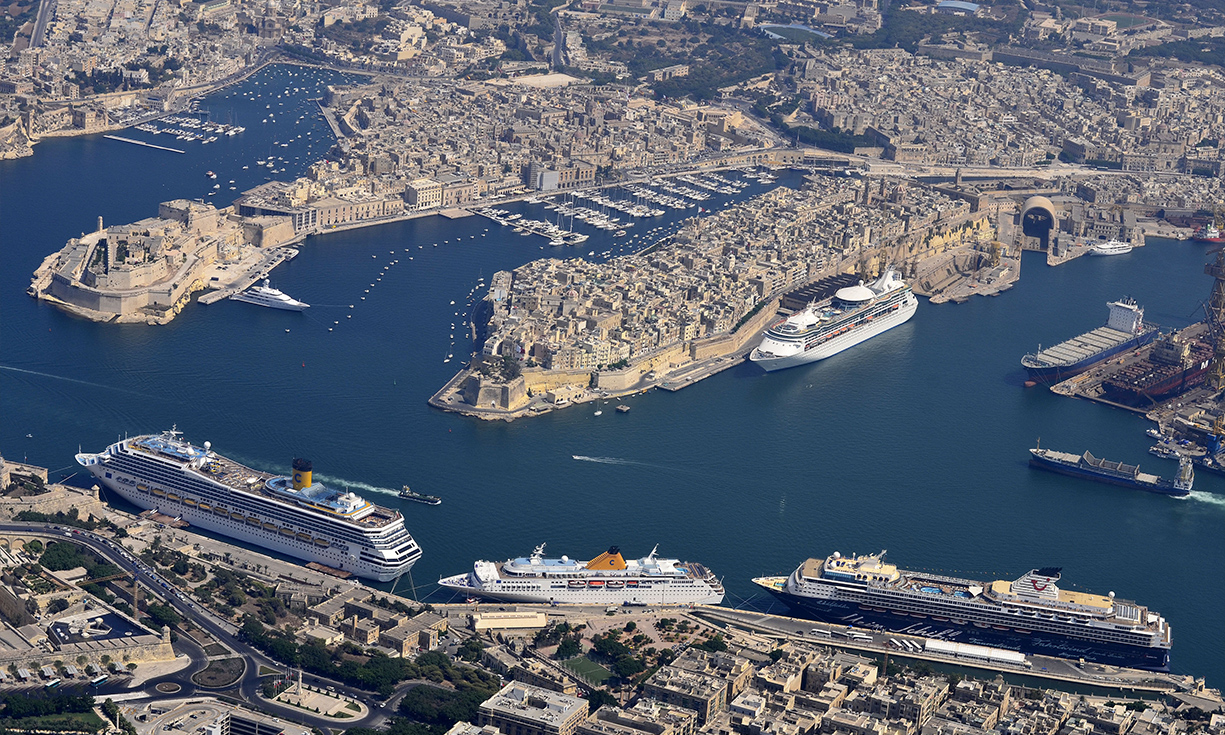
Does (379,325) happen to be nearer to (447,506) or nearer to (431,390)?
(431,390)

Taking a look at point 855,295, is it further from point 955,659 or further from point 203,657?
point 203,657

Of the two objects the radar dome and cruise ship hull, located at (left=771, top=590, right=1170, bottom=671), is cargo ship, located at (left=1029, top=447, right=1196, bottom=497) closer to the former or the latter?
cruise ship hull, located at (left=771, top=590, right=1170, bottom=671)

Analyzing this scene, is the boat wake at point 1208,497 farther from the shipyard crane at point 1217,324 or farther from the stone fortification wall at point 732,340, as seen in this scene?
the stone fortification wall at point 732,340

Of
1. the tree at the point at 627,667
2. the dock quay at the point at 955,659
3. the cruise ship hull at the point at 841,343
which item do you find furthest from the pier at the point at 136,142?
the tree at the point at 627,667

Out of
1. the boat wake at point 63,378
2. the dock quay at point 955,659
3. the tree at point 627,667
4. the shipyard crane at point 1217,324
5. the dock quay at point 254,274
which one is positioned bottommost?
the dock quay at point 955,659

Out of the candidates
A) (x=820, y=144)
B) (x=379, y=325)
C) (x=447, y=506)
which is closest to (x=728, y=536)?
(x=447, y=506)

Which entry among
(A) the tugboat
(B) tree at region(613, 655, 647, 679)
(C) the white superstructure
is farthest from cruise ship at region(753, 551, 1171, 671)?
(C) the white superstructure

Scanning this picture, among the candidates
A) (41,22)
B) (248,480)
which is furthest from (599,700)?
(41,22)

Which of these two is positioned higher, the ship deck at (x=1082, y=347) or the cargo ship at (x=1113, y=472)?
the ship deck at (x=1082, y=347)
